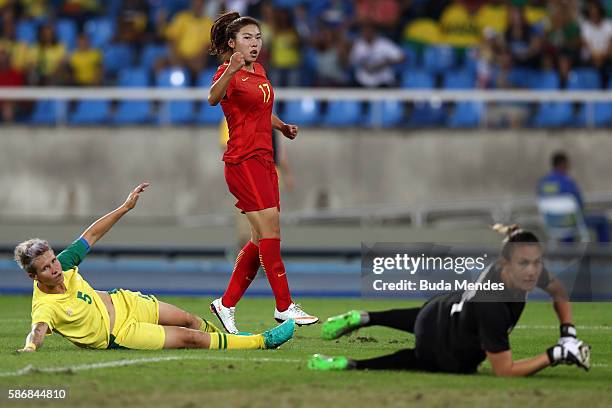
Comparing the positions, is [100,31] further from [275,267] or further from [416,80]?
[275,267]

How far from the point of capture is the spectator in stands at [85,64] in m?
22.9

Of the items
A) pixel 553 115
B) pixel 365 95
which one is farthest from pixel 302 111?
pixel 553 115

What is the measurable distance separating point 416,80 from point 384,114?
92cm

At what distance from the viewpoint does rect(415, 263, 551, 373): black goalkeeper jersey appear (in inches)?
349

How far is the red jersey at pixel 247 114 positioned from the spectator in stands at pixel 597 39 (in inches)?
480

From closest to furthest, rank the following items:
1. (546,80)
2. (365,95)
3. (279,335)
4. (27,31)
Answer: (279,335) < (365,95) < (546,80) < (27,31)

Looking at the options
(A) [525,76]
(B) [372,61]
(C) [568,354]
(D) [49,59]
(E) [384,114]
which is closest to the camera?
(C) [568,354]

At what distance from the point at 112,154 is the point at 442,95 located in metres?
5.24

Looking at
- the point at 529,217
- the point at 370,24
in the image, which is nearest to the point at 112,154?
the point at 370,24

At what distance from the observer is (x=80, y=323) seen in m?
10.4

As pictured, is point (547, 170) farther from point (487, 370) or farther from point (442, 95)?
point (487, 370)

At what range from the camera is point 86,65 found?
75.5 ft

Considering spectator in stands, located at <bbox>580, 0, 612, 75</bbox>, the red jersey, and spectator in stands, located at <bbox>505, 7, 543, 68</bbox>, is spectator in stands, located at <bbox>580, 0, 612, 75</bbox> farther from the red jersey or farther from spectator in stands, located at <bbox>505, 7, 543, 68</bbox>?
the red jersey

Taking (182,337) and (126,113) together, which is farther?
(126,113)
